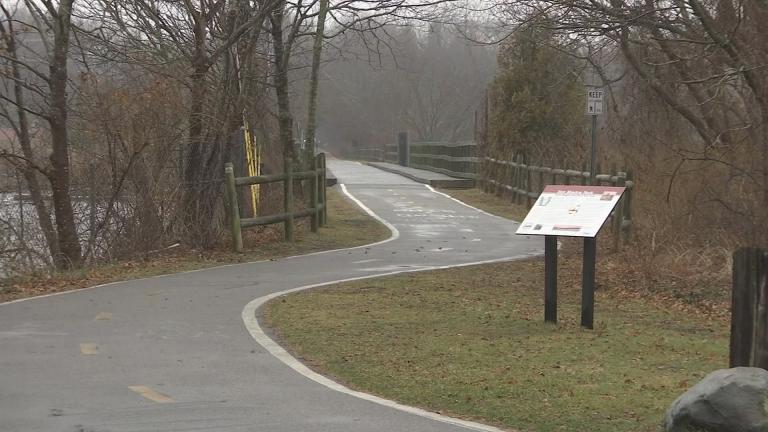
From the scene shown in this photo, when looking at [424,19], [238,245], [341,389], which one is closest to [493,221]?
[424,19]

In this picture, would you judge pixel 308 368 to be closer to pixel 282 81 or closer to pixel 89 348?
pixel 89 348

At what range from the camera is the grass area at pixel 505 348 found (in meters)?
6.62

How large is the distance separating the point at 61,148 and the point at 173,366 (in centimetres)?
870

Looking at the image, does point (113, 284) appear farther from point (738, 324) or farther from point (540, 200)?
point (738, 324)

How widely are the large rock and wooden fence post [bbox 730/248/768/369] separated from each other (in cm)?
85

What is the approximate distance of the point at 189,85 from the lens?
1633 cm

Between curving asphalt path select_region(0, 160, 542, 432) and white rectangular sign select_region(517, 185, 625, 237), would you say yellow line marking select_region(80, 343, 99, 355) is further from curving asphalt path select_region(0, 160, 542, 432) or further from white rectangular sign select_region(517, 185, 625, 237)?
white rectangular sign select_region(517, 185, 625, 237)

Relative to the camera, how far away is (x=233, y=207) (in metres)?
15.9

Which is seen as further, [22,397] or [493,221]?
[493,221]

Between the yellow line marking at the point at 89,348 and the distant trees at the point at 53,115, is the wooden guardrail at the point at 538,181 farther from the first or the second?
→ the yellow line marking at the point at 89,348

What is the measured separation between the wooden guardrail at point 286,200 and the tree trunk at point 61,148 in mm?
2543

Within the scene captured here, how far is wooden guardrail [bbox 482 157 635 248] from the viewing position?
16906 millimetres

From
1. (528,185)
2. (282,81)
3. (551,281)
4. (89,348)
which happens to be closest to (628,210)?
(551,281)

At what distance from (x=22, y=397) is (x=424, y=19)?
15641mm
